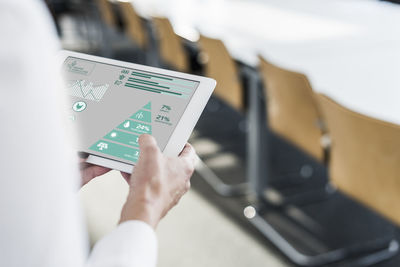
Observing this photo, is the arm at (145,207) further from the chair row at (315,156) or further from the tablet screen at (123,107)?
the chair row at (315,156)

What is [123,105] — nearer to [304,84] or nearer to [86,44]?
[304,84]

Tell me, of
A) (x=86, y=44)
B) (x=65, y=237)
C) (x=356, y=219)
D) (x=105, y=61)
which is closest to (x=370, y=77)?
(x=356, y=219)

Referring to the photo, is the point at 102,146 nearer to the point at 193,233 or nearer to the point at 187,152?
the point at 187,152

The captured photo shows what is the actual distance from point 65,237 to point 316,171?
2.34 metres

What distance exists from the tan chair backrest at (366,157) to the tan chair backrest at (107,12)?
317cm

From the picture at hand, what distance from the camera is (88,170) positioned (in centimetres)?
94

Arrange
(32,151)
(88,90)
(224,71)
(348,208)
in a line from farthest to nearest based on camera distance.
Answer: (224,71) → (348,208) → (88,90) → (32,151)

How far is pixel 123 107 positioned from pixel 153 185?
270mm

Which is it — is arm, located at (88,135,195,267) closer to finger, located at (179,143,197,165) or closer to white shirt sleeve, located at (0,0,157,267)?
finger, located at (179,143,197,165)

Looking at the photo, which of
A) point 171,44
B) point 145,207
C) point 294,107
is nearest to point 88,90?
point 145,207

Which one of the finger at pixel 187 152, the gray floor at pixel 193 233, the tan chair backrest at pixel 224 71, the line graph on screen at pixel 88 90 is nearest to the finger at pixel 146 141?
the finger at pixel 187 152

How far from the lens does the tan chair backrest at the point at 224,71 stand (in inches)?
93.8

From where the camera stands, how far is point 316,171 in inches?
106

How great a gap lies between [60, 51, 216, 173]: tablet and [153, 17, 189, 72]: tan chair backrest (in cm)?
200
